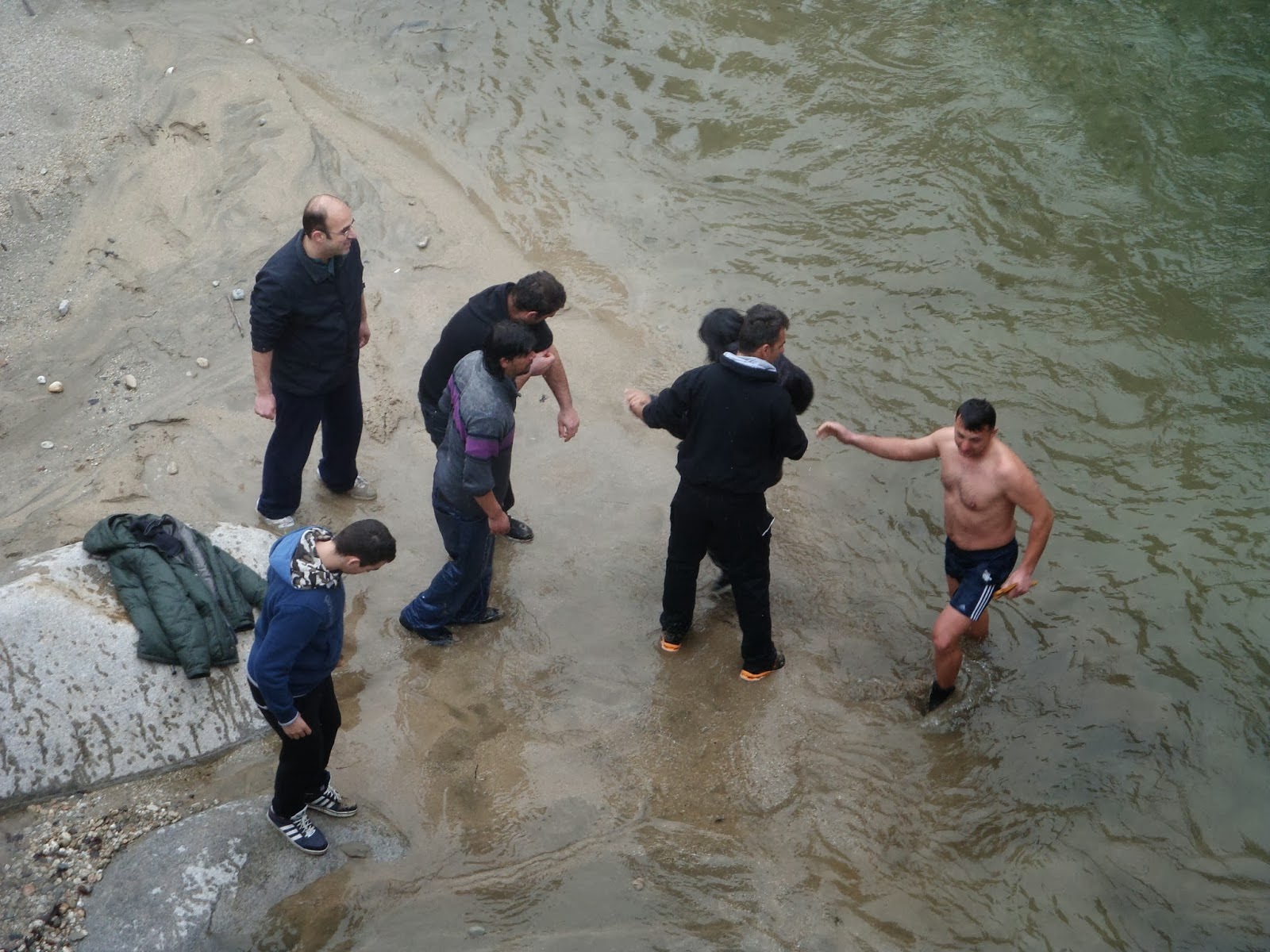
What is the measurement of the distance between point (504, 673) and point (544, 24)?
716cm

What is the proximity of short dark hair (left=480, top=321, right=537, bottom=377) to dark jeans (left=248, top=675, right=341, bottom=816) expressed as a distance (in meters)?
1.56

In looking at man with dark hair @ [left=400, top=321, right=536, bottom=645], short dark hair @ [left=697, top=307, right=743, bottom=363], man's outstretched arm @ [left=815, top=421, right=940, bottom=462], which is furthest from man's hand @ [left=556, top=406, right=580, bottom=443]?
man's outstretched arm @ [left=815, top=421, right=940, bottom=462]

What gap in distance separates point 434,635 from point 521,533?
3.11 ft

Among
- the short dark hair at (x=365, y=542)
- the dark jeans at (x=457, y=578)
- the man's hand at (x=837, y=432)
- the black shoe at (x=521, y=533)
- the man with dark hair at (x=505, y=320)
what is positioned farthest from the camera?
the black shoe at (x=521, y=533)

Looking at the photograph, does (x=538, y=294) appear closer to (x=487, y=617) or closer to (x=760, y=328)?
(x=760, y=328)

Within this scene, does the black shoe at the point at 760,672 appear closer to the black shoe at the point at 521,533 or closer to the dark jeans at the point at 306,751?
the black shoe at the point at 521,533

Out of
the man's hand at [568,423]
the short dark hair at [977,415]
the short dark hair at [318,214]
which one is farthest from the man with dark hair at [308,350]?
the short dark hair at [977,415]

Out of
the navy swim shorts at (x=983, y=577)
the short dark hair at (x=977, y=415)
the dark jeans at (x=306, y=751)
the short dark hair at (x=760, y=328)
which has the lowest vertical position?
the dark jeans at (x=306, y=751)

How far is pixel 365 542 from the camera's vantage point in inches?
156

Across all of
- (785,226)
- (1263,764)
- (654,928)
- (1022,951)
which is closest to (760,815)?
(654,928)

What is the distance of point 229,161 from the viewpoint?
351 inches

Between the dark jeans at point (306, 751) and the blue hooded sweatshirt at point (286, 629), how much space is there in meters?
0.17

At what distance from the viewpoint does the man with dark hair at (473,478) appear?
195 inches

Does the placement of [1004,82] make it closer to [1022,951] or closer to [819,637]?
[819,637]
